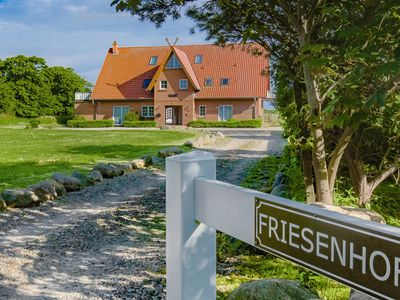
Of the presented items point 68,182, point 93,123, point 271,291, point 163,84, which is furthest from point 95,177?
point 93,123

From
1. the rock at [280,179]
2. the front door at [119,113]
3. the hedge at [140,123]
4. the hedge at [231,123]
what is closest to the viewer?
the rock at [280,179]

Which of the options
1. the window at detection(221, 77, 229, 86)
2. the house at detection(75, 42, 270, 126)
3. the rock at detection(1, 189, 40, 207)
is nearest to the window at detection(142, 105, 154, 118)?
the house at detection(75, 42, 270, 126)

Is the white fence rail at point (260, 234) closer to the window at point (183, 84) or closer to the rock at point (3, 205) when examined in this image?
the rock at point (3, 205)

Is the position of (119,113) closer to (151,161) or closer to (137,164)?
(151,161)

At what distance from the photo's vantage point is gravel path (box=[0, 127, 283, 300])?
475 cm

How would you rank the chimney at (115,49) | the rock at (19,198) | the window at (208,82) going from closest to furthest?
1. the rock at (19,198)
2. the window at (208,82)
3. the chimney at (115,49)

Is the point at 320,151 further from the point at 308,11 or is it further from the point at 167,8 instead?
the point at 167,8

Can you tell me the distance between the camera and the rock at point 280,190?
24.9ft

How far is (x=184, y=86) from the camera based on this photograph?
140ft

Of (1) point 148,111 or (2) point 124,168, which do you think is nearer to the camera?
(2) point 124,168

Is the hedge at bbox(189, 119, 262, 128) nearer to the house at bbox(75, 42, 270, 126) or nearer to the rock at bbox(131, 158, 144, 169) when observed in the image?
the house at bbox(75, 42, 270, 126)

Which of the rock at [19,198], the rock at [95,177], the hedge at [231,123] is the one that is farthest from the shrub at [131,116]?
the rock at [19,198]

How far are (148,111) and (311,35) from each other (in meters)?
39.3

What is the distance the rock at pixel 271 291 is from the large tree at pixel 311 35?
1410mm
